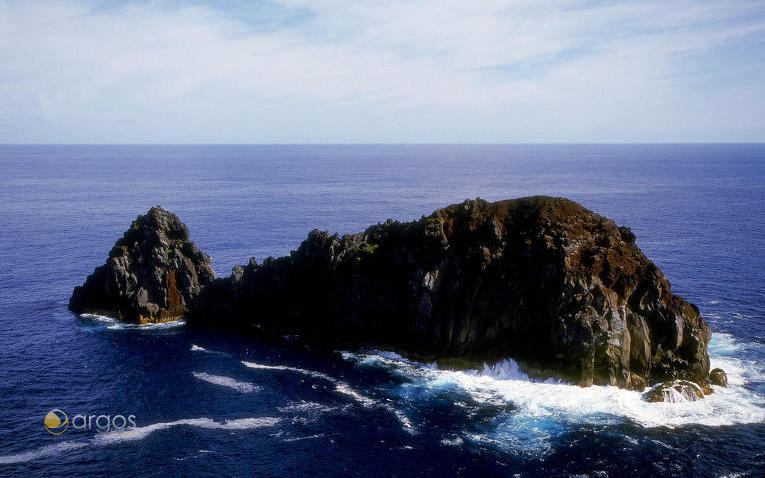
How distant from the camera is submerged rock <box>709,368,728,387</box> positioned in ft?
195

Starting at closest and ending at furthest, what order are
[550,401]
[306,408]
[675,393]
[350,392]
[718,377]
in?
[306,408]
[675,393]
[550,401]
[718,377]
[350,392]

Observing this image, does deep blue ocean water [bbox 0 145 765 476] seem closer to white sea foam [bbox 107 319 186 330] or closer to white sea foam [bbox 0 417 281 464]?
white sea foam [bbox 0 417 281 464]

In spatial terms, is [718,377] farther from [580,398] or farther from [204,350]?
[204,350]

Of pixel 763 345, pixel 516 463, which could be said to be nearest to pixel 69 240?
pixel 516 463

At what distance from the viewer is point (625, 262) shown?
6475 cm

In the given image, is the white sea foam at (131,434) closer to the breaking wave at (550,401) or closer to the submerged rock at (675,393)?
the breaking wave at (550,401)

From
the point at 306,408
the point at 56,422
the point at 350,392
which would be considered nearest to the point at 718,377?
the point at 350,392

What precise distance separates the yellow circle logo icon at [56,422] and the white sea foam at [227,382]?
14.4m

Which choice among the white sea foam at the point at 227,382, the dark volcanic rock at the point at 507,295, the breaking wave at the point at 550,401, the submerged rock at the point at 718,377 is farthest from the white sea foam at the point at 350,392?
the submerged rock at the point at 718,377

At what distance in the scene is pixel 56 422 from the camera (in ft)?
172

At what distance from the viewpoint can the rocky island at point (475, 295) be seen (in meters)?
60.9

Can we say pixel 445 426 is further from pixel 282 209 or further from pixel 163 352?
pixel 282 209

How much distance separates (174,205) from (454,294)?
141164mm

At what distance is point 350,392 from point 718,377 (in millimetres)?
41599
